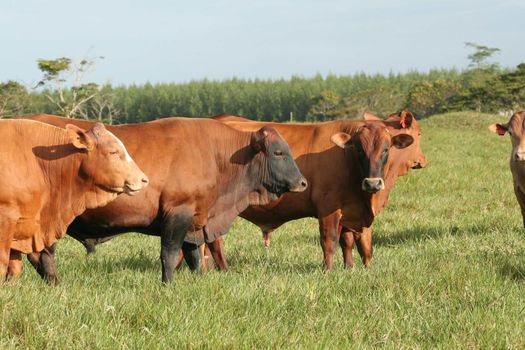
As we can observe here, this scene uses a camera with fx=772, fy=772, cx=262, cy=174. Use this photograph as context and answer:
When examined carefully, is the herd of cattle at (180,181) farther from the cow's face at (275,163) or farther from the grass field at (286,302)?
the grass field at (286,302)

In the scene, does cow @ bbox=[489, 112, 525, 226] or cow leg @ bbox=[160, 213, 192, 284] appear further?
cow @ bbox=[489, 112, 525, 226]

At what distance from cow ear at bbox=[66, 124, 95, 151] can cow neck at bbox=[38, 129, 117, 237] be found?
134 millimetres

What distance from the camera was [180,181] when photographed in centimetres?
679

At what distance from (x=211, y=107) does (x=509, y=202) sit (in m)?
100

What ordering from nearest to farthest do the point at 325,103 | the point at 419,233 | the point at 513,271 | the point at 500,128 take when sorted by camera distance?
1. the point at 513,271
2. the point at 500,128
3. the point at 419,233
4. the point at 325,103

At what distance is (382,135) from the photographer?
26.9ft

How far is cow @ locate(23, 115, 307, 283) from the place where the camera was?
674 cm

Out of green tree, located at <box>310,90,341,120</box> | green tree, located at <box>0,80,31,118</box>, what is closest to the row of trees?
green tree, located at <box>310,90,341,120</box>

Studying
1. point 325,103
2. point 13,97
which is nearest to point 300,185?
point 13,97

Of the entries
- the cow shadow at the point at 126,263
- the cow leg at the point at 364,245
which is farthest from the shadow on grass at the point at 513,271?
the cow shadow at the point at 126,263

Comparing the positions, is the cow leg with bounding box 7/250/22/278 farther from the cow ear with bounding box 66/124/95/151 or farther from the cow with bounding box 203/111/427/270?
the cow with bounding box 203/111/427/270

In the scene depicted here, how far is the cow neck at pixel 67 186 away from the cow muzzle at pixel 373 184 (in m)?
2.73

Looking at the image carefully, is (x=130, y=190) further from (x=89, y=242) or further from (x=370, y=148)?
(x=370, y=148)

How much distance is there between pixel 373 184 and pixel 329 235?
0.76 meters
